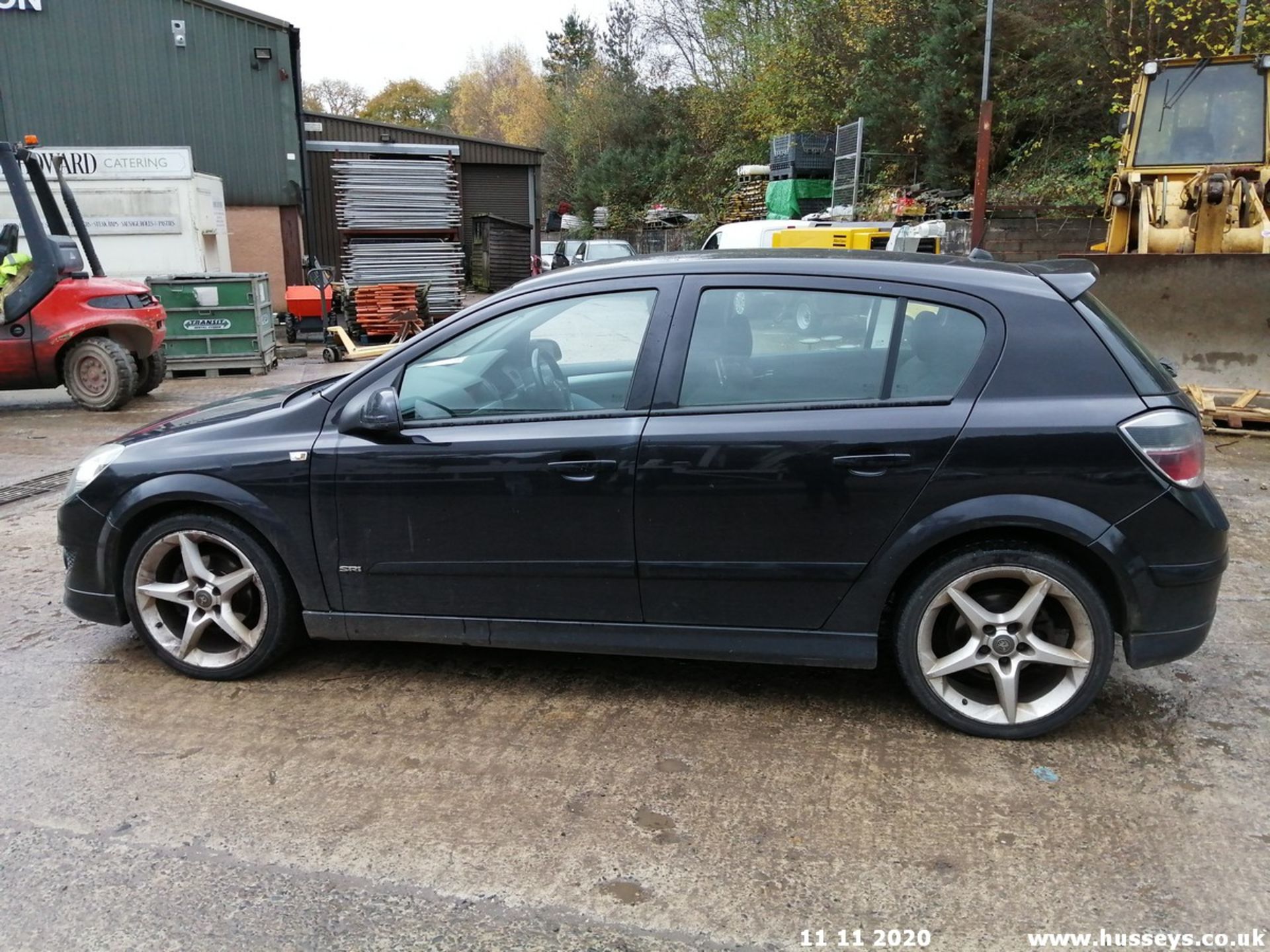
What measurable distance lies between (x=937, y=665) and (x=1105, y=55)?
18.4 m

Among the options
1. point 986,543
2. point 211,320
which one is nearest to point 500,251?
point 211,320

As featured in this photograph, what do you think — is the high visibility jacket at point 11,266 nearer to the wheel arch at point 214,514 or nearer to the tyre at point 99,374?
the tyre at point 99,374

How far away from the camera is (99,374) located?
10445mm

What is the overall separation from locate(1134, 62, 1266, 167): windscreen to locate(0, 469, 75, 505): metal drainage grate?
10.5 meters

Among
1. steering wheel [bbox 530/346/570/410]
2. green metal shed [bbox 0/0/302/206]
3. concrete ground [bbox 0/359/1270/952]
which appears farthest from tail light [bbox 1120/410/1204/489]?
green metal shed [bbox 0/0/302/206]

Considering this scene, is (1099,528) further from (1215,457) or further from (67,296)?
(67,296)

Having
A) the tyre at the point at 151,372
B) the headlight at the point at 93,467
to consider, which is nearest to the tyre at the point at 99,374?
the tyre at the point at 151,372

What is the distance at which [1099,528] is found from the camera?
320cm

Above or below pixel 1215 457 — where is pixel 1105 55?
above

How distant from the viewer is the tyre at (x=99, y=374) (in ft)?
33.9

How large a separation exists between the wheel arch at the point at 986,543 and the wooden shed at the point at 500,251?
24.2 meters

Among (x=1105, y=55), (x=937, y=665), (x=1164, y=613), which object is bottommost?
(x=937, y=665)

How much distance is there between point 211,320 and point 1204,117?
11.9 metres

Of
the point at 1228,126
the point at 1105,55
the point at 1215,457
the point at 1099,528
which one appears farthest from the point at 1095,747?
the point at 1105,55
